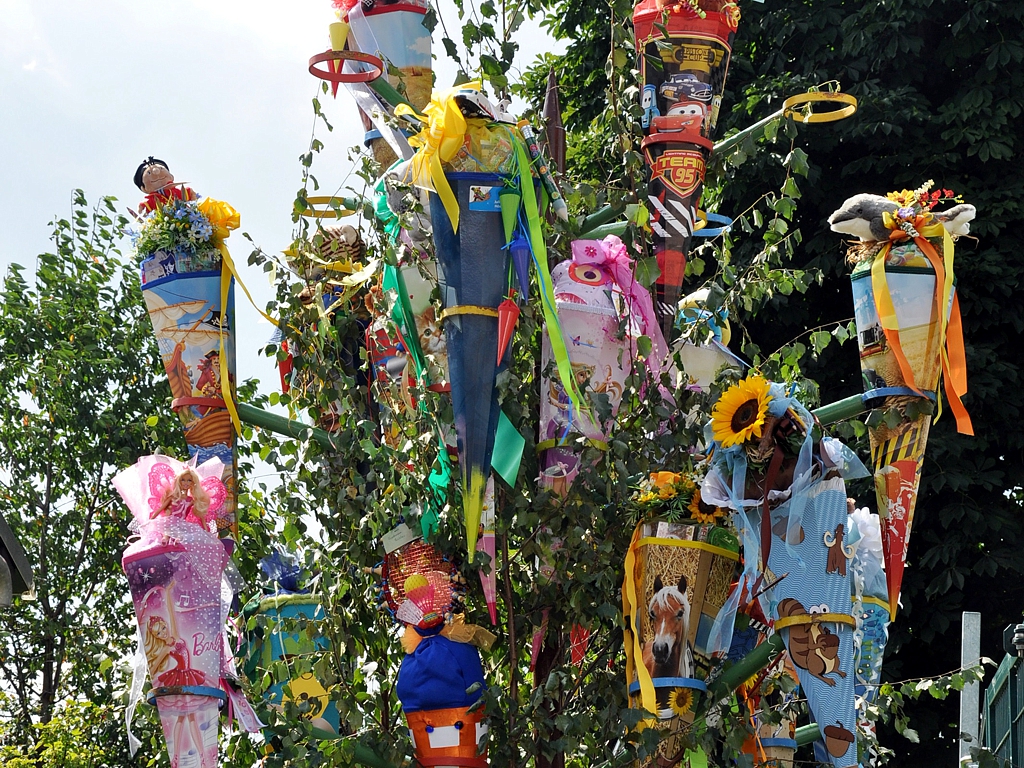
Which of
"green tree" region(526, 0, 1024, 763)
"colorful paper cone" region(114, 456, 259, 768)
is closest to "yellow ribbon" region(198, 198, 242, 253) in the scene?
"colorful paper cone" region(114, 456, 259, 768)

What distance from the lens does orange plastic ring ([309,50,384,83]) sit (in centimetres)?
562

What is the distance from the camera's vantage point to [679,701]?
551 cm

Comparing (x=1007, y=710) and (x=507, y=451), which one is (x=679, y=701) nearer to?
(x=507, y=451)

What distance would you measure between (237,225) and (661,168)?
5.74 ft

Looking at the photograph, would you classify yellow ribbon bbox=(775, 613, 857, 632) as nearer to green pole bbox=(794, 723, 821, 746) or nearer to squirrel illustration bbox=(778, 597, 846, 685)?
squirrel illustration bbox=(778, 597, 846, 685)

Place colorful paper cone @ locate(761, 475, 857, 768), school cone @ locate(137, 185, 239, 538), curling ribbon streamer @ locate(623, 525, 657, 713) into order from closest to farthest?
colorful paper cone @ locate(761, 475, 857, 768) → curling ribbon streamer @ locate(623, 525, 657, 713) → school cone @ locate(137, 185, 239, 538)

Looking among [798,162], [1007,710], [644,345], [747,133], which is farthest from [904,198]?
[1007,710]

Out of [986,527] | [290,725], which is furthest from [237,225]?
[986,527]

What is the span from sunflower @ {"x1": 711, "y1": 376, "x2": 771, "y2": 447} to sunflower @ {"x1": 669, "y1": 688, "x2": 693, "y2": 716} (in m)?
0.85

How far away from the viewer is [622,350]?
5695 mm

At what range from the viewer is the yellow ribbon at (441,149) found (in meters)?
5.47

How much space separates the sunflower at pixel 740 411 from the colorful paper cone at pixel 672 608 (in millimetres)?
404

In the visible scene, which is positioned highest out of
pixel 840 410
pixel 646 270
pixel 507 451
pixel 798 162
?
pixel 798 162

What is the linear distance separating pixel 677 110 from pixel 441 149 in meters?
1.34
